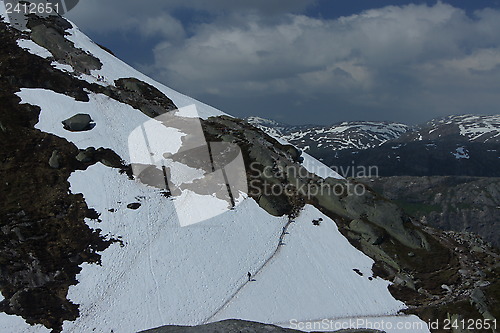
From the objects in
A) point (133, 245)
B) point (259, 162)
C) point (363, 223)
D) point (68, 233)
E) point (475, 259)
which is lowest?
point (475, 259)

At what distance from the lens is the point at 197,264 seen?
4803 cm

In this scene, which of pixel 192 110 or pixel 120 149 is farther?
pixel 192 110

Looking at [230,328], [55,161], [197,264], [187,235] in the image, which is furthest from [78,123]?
[230,328]

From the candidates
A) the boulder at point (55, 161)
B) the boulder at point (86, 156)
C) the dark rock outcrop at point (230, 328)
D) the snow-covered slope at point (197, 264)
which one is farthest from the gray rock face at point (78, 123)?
the dark rock outcrop at point (230, 328)

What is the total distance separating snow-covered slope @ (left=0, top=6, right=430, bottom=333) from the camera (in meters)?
40.9

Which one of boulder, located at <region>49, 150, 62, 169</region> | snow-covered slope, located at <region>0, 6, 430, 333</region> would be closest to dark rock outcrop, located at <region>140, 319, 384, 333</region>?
snow-covered slope, located at <region>0, 6, 430, 333</region>

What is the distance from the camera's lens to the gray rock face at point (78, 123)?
65.0m

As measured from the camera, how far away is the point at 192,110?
93625 millimetres

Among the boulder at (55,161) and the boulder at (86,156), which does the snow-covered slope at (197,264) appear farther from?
the boulder at (55,161)

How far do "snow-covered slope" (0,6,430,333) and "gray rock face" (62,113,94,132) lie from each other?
1.32 m

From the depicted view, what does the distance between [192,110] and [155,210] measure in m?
44.0

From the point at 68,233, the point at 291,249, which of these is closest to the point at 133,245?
the point at 68,233

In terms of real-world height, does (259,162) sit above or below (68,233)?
below

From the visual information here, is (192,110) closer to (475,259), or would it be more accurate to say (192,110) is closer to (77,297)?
(77,297)
